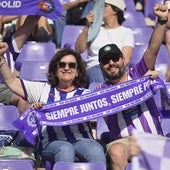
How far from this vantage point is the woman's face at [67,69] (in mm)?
6348

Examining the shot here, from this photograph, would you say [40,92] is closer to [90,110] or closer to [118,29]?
[90,110]

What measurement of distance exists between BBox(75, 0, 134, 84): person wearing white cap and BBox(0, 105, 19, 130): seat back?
1348mm

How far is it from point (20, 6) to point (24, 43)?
0.55 metres

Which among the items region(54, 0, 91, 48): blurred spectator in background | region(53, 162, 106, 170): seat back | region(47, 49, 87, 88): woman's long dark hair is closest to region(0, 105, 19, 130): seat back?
region(47, 49, 87, 88): woman's long dark hair

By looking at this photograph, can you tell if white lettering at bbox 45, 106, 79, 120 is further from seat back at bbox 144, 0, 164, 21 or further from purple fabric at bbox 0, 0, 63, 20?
seat back at bbox 144, 0, 164, 21

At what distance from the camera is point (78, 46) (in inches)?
313

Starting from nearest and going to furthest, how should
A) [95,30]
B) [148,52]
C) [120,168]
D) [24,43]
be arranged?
[120,168], [148,52], [95,30], [24,43]

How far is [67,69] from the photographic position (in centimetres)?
637

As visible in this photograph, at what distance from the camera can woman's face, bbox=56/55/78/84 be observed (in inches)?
250

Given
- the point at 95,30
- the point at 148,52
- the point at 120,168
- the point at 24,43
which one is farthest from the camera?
the point at 24,43

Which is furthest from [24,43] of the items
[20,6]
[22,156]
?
[22,156]

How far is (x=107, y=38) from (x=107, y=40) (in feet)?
0.08

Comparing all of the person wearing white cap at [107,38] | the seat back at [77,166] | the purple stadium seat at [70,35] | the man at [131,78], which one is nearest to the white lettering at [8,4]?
the person wearing white cap at [107,38]

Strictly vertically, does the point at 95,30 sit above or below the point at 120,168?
above
